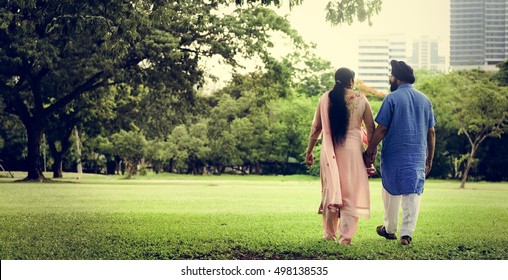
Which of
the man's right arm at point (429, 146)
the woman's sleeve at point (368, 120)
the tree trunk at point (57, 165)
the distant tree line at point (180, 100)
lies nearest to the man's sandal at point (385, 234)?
the man's right arm at point (429, 146)

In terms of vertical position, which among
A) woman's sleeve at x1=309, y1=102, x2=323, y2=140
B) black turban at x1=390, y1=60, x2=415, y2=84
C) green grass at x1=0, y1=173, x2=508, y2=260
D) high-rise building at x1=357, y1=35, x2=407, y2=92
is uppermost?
high-rise building at x1=357, y1=35, x2=407, y2=92

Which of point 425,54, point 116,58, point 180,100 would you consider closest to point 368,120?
point 425,54

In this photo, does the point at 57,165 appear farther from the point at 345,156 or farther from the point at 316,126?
the point at 345,156

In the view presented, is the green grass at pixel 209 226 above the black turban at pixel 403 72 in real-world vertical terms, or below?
below

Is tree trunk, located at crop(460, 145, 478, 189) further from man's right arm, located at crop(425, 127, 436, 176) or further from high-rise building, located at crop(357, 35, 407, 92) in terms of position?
man's right arm, located at crop(425, 127, 436, 176)

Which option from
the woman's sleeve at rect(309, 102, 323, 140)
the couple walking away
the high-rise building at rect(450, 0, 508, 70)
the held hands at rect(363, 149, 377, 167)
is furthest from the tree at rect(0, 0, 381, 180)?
the held hands at rect(363, 149, 377, 167)

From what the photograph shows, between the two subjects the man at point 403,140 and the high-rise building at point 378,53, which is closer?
the man at point 403,140

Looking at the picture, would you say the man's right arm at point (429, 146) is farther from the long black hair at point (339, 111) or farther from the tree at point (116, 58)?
the tree at point (116, 58)
